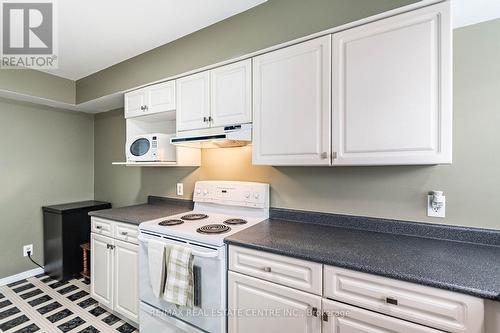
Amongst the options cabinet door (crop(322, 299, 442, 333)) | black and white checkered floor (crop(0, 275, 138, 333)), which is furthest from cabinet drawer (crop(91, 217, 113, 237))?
cabinet door (crop(322, 299, 442, 333))

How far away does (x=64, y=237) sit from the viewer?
2748 mm

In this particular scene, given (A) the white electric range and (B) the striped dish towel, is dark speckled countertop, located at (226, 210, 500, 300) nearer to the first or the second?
(A) the white electric range

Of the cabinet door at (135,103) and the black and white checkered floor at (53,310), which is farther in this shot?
the cabinet door at (135,103)

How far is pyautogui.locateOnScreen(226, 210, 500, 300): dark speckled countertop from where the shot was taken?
963 millimetres

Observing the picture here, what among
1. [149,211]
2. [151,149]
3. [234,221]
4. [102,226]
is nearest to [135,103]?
[151,149]

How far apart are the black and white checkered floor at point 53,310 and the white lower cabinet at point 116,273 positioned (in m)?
0.11

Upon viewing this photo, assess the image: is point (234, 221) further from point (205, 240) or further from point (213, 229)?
point (205, 240)

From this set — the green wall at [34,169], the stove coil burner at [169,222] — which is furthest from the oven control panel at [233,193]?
the green wall at [34,169]

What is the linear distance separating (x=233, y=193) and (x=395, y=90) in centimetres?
135

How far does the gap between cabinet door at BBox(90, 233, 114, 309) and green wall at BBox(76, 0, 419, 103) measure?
1474 mm

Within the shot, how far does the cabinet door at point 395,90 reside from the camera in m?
1.19


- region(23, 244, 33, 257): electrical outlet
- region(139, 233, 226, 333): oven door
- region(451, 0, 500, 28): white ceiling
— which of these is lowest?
region(23, 244, 33, 257): electrical outlet

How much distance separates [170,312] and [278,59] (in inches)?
72.3

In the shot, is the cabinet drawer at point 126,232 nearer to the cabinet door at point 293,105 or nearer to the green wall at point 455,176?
the green wall at point 455,176
